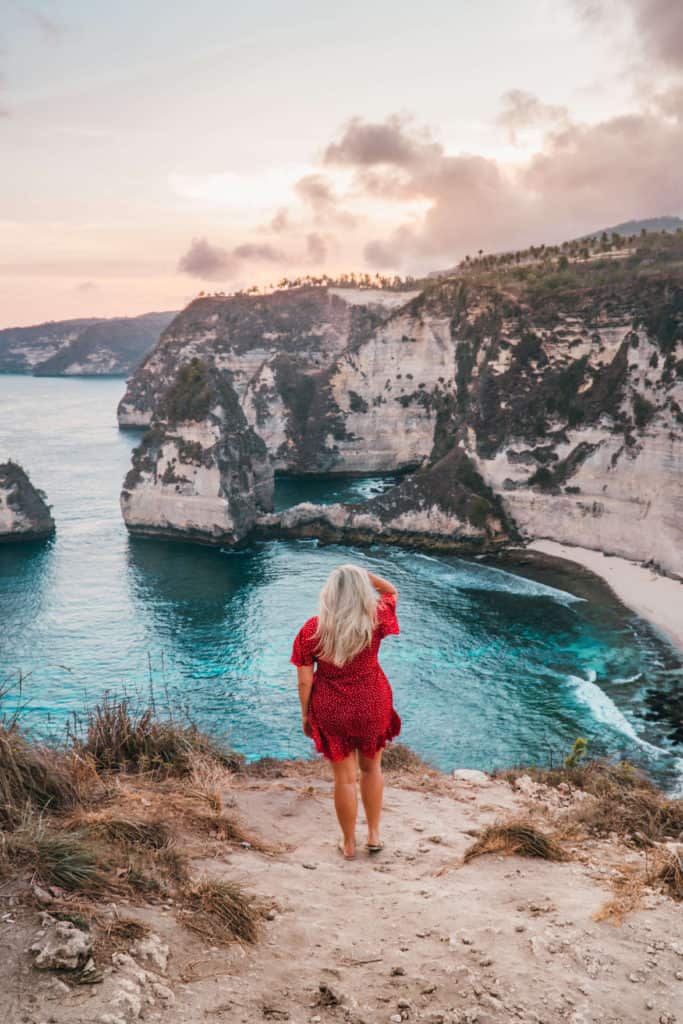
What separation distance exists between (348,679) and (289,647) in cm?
3228

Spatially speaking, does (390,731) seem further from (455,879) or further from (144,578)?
(144,578)

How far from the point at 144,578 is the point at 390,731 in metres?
44.5

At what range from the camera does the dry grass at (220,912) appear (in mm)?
5492

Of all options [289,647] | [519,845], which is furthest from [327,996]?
[289,647]

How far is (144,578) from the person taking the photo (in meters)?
50.1

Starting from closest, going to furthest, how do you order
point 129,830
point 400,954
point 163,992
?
point 163,992 → point 400,954 → point 129,830

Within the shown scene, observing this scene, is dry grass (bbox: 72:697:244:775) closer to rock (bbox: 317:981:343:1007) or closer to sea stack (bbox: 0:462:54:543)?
rock (bbox: 317:981:343:1007)

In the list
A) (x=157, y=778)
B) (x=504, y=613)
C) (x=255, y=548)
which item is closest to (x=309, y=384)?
(x=255, y=548)

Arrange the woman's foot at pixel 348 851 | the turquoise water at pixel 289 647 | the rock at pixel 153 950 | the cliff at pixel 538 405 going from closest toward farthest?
the rock at pixel 153 950
the woman's foot at pixel 348 851
the turquoise water at pixel 289 647
the cliff at pixel 538 405

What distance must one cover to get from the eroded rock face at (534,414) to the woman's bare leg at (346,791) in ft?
128

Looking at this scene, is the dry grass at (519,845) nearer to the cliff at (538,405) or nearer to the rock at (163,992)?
the rock at (163,992)

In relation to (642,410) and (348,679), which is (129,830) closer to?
(348,679)

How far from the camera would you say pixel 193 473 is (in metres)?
59.4

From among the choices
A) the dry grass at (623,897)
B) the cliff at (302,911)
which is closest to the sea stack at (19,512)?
the cliff at (302,911)
